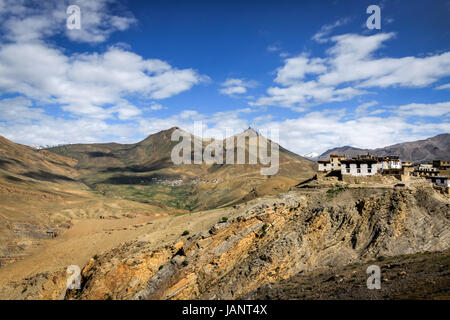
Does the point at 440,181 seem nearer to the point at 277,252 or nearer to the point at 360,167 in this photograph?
the point at 360,167

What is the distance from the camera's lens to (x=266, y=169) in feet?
441

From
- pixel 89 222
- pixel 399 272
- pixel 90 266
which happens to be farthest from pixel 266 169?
pixel 399 272

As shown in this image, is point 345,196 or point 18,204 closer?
point 345,196

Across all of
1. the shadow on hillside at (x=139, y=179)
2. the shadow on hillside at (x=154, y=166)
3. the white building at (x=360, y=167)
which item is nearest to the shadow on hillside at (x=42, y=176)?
the shadow on hillside at (x=139, y=179)

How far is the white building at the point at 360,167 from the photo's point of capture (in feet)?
112

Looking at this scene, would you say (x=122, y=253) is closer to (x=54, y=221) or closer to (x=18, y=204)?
(x=54, y=221)

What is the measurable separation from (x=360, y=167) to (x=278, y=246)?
14964mm

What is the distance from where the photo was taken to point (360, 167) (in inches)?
1358

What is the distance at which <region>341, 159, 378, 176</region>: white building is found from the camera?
1346 inches

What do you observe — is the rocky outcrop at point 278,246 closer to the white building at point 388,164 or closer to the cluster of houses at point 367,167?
the cluster of houses at point 367,167

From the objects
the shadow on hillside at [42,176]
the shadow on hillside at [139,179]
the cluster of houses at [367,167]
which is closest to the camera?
the cluster of houses at [367,167]

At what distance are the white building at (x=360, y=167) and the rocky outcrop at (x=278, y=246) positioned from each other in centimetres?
355

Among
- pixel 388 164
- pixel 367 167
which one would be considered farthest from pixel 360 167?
pixel 388 164
